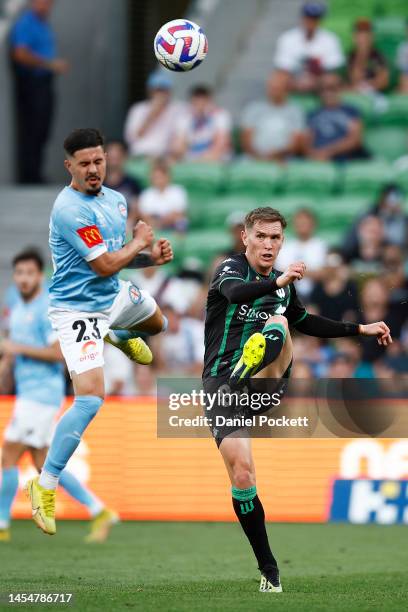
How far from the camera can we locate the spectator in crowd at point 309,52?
1742 cm

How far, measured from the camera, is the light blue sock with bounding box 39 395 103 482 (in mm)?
8625

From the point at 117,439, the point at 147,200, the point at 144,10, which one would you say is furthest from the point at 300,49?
the point at 117,439

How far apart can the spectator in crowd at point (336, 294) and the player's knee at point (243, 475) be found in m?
5.53

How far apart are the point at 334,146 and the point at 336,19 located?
2517 mm

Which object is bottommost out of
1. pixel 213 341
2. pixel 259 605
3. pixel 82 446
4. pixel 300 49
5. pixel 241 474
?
pixel 82 446

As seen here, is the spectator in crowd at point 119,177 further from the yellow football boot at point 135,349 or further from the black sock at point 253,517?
the black sock at point 253,517

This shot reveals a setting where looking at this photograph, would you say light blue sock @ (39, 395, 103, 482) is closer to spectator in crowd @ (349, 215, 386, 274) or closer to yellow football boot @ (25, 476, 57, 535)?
yellow football boot @ (25, 476, 57, 535)

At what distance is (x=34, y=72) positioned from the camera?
17.7m

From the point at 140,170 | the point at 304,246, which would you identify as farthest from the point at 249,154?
the point at 304,246

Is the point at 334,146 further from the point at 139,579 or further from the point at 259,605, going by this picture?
the point at 259,605

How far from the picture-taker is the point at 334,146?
16.7 metres

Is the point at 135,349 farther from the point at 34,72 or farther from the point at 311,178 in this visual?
the point at 34,72

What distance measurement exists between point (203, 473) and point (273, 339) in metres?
5.40

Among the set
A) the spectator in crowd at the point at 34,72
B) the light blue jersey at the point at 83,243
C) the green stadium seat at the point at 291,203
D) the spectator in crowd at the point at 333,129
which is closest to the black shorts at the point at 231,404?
the light blue jersey at the point at 83,243
